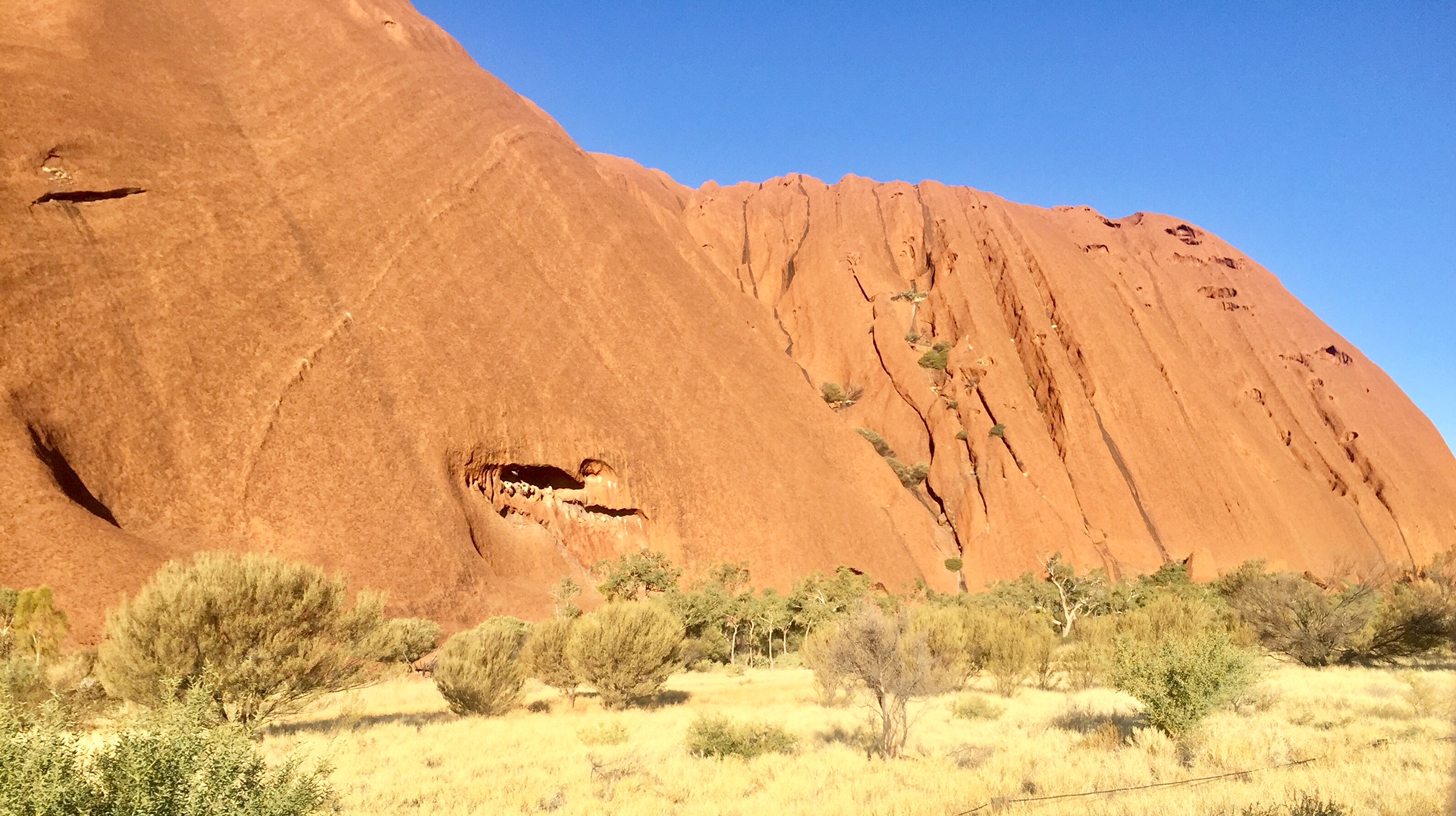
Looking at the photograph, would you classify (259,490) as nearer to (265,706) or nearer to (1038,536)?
(265,706)

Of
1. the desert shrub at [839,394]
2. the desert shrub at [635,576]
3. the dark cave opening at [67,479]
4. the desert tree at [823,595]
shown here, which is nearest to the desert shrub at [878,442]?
the desert shrub at [839,394]

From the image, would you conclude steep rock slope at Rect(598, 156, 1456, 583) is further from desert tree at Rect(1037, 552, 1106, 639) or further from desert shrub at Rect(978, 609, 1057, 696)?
desert shrub at Rect(978, 609, 1057, 696)

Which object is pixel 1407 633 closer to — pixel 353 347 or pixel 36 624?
pixel 36 624

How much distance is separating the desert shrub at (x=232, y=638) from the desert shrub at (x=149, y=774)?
23.0ft

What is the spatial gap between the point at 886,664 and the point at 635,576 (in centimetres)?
2507

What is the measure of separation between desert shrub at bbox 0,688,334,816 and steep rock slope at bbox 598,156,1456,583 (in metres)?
54.5

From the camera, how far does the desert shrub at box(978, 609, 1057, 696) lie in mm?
18984

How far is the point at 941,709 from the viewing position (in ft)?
53.5

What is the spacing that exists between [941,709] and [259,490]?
81.2 ft

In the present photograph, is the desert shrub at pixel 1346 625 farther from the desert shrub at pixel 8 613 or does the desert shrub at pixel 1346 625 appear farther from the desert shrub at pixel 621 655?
the desert shrub at pixel 8 613

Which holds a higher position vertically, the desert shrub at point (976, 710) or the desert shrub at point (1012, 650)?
the desert shrub at point (1012, 650)

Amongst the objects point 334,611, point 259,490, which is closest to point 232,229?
point 259,490

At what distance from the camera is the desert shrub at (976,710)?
14.8m

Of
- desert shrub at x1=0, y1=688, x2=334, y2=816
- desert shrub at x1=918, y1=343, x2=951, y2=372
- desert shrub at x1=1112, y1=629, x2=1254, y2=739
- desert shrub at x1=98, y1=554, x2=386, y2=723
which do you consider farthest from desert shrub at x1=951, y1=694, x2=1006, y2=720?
desert shrub at x1=918, y1=343, x2=951, y2=372
